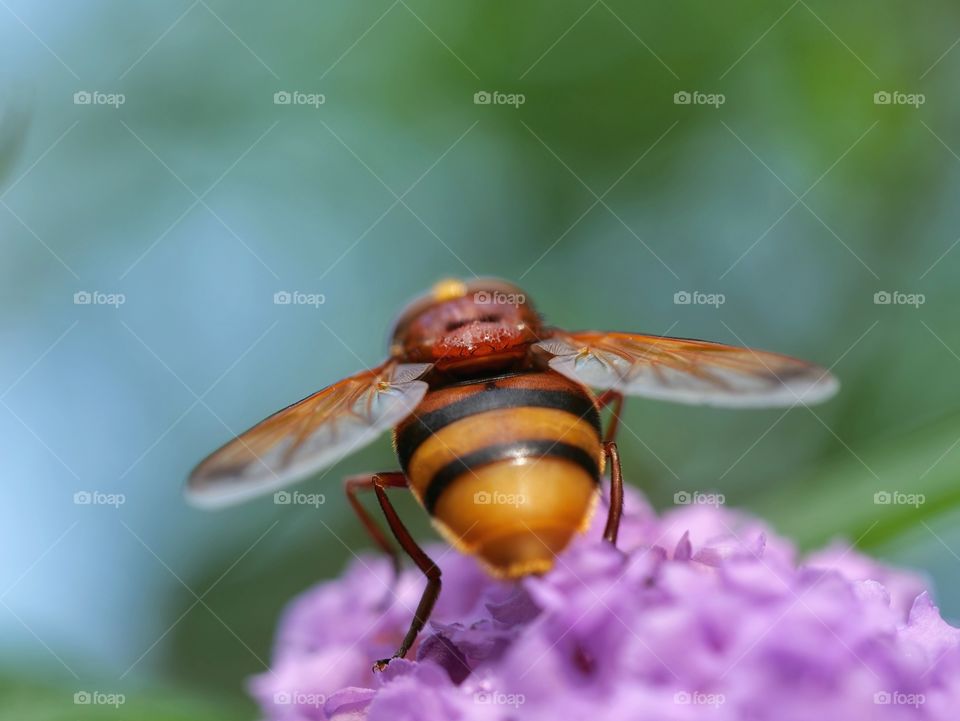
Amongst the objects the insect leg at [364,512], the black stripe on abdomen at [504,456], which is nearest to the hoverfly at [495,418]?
the black stripe on abdomen at [504,456]

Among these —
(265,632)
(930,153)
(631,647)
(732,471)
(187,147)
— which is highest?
(187,147)

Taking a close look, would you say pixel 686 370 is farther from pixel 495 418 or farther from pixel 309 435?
pixel 309 435

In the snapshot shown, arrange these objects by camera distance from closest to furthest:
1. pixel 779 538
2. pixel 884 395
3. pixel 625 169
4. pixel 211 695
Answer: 1. pixel 779 538
2. pixel 211 695
3. pixel 884 395
4. pixel 625 169

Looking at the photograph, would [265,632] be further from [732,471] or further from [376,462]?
[732,471]

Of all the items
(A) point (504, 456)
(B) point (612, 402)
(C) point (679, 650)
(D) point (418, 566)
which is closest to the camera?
(C) point (679, 650)

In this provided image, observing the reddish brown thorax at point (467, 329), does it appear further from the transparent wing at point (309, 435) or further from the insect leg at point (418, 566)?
the insect leg at point (418, 566)

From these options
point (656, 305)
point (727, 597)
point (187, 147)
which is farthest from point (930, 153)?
point (187, 147)

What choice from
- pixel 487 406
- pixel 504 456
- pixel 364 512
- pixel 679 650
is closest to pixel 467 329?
pixel 487 406
